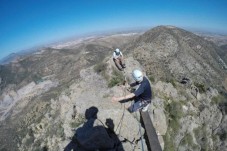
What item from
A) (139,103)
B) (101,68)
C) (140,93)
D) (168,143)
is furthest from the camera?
(101,68)

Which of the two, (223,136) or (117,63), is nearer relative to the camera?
(117,63)

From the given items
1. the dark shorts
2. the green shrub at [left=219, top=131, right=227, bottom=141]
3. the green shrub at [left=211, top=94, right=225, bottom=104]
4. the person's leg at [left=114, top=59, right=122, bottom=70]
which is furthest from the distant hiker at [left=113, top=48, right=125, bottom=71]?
the green shrub at [left=219, top=131, right=227, bottom=141]

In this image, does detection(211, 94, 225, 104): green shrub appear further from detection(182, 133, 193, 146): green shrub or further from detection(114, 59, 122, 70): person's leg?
detection(114, 59, 122, 70): person's leg

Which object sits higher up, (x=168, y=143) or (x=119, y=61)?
(x=119, y=61)

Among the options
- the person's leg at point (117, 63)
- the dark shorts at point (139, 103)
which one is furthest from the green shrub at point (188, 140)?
the dark shorts at point (139, 103)

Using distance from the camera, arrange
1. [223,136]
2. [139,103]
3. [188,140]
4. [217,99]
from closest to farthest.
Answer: [139,103], [188,140], [223,136], [217,99]

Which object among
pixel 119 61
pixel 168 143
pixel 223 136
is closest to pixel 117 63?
pixel 119 61

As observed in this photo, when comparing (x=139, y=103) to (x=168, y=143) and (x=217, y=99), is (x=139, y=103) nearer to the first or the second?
(x=168, y=143)

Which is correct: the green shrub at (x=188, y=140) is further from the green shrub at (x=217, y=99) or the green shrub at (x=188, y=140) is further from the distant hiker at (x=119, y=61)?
the distant hiker at (x=119, y=61)
